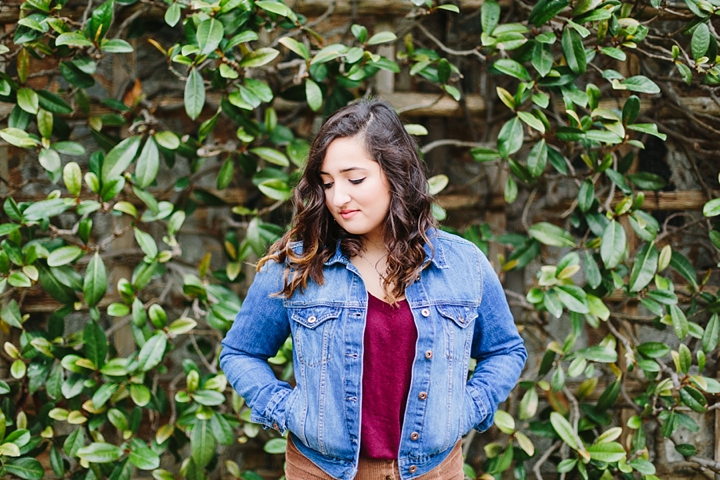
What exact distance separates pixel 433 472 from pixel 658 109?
1.48 m

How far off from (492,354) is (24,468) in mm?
1374

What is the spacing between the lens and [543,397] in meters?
2.28

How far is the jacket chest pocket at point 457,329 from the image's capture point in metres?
1.23

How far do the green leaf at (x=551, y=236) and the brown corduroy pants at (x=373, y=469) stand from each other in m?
0.76

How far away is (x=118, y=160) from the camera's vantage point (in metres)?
1.77

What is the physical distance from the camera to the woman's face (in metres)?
1.16

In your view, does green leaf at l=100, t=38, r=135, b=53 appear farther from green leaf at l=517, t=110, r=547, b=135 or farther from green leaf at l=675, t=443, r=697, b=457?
green leaf at l=675, t=443, r=697, b=457

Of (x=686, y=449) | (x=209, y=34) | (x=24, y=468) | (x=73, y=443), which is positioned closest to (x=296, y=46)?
(x=209, y=34)

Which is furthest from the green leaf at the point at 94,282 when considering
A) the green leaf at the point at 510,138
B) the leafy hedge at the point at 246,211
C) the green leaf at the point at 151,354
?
the green leaf at the point at 510,138

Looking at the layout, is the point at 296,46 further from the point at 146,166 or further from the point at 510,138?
the point at 510,138

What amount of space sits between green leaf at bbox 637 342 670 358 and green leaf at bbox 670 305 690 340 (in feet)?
0.27

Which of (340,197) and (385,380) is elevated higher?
(340,197)

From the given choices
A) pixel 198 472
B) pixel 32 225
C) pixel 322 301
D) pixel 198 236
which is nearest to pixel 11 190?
pixel 32 225

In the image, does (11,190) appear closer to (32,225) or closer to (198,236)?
(32,225)
